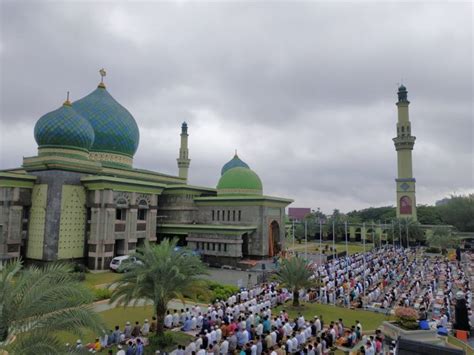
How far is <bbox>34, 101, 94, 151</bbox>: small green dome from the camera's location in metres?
27.9

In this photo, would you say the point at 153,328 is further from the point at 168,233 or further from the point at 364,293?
the point at 168,233

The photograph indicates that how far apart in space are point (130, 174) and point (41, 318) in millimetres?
28193

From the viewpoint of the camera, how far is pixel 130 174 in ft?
114

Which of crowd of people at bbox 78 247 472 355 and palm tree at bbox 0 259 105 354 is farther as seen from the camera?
crowd of people at bbox 78 247 472 355

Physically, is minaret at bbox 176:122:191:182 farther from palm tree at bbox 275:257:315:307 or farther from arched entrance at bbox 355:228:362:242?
palm tree at bbox 275:257:315:307

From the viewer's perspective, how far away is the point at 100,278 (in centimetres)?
2539

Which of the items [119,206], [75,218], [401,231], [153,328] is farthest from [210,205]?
[401,231]

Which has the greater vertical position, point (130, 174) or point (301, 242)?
point (130, 174)

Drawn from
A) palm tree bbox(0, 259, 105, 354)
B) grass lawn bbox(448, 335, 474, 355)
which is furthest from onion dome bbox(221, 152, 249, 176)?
palm tree bbox(0, 259, 105, 354)

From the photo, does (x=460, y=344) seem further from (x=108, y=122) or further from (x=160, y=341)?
(x=108, y=122)

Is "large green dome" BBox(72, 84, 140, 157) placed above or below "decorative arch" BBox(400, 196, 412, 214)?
above

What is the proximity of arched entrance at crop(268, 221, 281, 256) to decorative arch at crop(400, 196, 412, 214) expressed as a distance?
38336mm

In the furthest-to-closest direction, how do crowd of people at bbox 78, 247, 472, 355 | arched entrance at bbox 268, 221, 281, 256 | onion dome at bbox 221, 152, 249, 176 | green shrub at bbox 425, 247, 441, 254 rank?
onion dome at bbox 221, 152, 249, 176 < green shrub at bbox 425, 247, 441, 254 < arched entrance at bbox 268, 221, 281, 256 < crowd of people at bbox 78, 247, 472, 355

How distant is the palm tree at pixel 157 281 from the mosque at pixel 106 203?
15.4 metres
